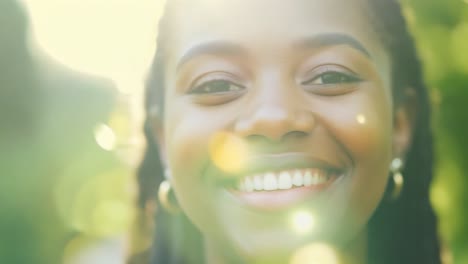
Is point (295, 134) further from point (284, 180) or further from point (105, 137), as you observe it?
point (105, 137)

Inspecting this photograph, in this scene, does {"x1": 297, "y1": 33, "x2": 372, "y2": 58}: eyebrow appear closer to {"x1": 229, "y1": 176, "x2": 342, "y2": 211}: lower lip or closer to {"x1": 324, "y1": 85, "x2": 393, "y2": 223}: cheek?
{"x1": 324, "y1": 85, "x2": 393, "y2": 223}: cheek

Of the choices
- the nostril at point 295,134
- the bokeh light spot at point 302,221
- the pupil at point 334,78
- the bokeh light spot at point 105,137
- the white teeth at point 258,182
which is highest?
the pupil at point 334,78

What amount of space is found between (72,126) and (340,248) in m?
0.64

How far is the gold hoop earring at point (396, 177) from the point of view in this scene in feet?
4.18

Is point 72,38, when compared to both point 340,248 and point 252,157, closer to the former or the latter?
point 252,157

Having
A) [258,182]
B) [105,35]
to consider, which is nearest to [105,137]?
[105,35]

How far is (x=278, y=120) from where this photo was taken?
3.89 ft

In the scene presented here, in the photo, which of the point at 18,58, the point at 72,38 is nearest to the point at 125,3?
the point at 72,38

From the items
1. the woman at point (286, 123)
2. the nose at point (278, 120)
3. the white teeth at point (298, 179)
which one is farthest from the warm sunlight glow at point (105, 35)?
the white teeth at point (298, 179)

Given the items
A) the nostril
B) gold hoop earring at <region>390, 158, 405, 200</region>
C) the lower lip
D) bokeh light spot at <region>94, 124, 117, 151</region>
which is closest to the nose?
the nostril

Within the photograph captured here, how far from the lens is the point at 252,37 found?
1217 mm

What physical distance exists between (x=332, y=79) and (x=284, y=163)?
0.19 metres

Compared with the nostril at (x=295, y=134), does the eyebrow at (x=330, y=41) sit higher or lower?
higher

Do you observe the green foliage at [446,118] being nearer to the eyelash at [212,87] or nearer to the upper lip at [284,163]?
the upper lip at [284,163]
